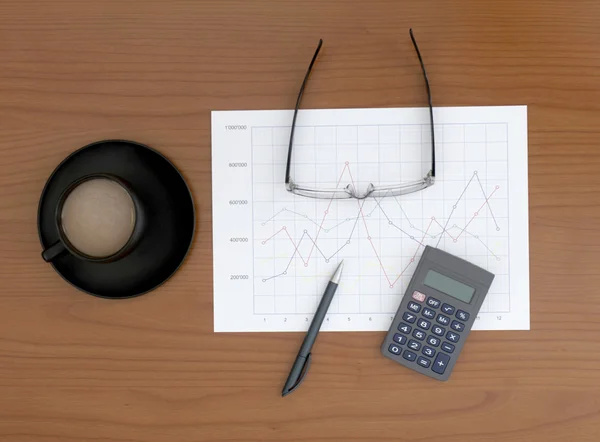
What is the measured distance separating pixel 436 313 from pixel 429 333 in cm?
2

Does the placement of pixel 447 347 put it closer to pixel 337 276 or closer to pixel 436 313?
pixel 436 313

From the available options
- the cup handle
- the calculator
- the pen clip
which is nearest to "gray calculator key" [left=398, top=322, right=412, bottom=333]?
the calculator

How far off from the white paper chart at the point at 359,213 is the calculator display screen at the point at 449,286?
2 centimetres

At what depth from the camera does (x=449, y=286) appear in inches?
21.6

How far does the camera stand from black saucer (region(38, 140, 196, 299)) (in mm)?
545

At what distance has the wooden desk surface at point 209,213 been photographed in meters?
0.55

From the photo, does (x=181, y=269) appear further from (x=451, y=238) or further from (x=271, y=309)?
(x=451, y=238)

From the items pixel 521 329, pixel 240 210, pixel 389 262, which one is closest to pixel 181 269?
pixel 240 210

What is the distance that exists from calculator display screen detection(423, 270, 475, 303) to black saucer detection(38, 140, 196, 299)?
0.27 meters

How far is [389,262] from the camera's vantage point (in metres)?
0.56

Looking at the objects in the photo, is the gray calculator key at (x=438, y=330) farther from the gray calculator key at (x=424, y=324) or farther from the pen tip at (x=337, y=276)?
the pen tip at (x=337, y=276)

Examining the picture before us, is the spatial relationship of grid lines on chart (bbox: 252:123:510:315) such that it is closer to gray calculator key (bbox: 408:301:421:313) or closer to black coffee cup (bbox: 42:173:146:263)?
gray calculator key (bbox: 408:301:421:313)

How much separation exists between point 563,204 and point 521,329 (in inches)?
5.9

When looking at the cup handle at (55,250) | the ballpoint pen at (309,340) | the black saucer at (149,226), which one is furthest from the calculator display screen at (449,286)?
the cup handle at (55,250)
